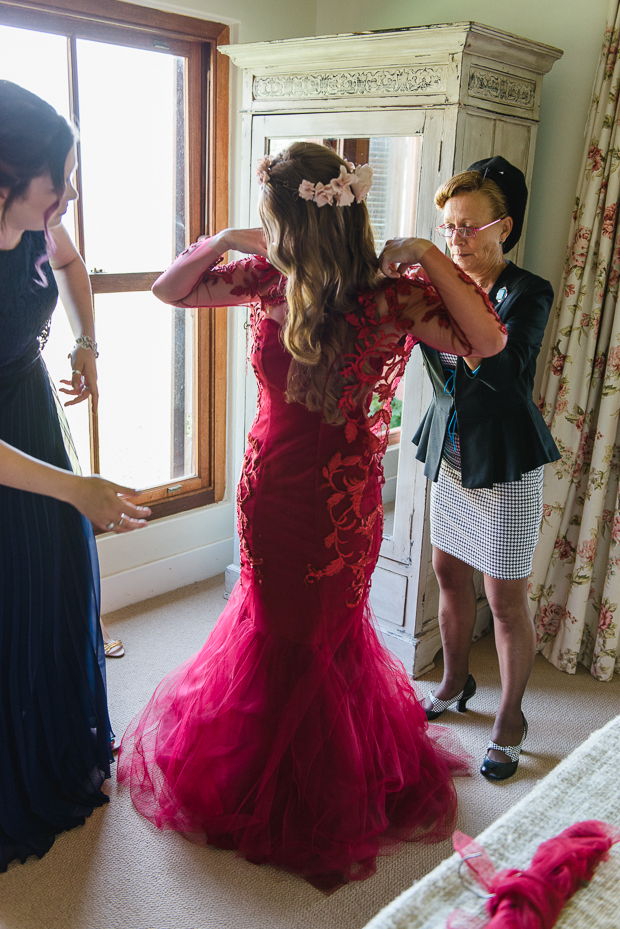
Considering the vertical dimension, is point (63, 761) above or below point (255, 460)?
below

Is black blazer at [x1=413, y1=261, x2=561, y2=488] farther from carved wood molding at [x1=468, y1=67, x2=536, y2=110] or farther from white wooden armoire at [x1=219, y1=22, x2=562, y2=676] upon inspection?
carved wood molding at [x1=468, y1=67, x2=536, y2=110]

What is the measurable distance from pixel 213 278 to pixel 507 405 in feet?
2.71

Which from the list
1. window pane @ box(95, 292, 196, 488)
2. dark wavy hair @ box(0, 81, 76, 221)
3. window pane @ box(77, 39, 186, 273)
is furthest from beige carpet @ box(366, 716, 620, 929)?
window pane @ box(77, 39, 186, 273)

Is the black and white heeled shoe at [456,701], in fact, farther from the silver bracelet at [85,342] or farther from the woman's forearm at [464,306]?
the silver bracelet at [85,342]

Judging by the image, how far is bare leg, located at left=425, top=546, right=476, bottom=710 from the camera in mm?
2211

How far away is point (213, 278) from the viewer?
1.82 m

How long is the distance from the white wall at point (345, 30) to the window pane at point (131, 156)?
0.22 metres

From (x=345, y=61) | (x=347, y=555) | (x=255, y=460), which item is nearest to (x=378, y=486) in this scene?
(x=347, y=555)

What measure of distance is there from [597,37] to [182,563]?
97.1 inches

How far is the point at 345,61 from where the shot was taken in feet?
7.70

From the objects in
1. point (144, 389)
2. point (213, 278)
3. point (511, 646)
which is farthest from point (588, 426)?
point (144, 389)

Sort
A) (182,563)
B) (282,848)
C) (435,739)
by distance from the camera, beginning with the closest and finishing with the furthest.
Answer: (282,848)
(435,739)
(182,563)

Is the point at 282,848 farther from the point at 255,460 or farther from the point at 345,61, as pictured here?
the point at 345,61

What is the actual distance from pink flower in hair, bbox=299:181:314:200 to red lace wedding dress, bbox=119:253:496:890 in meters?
0.26
